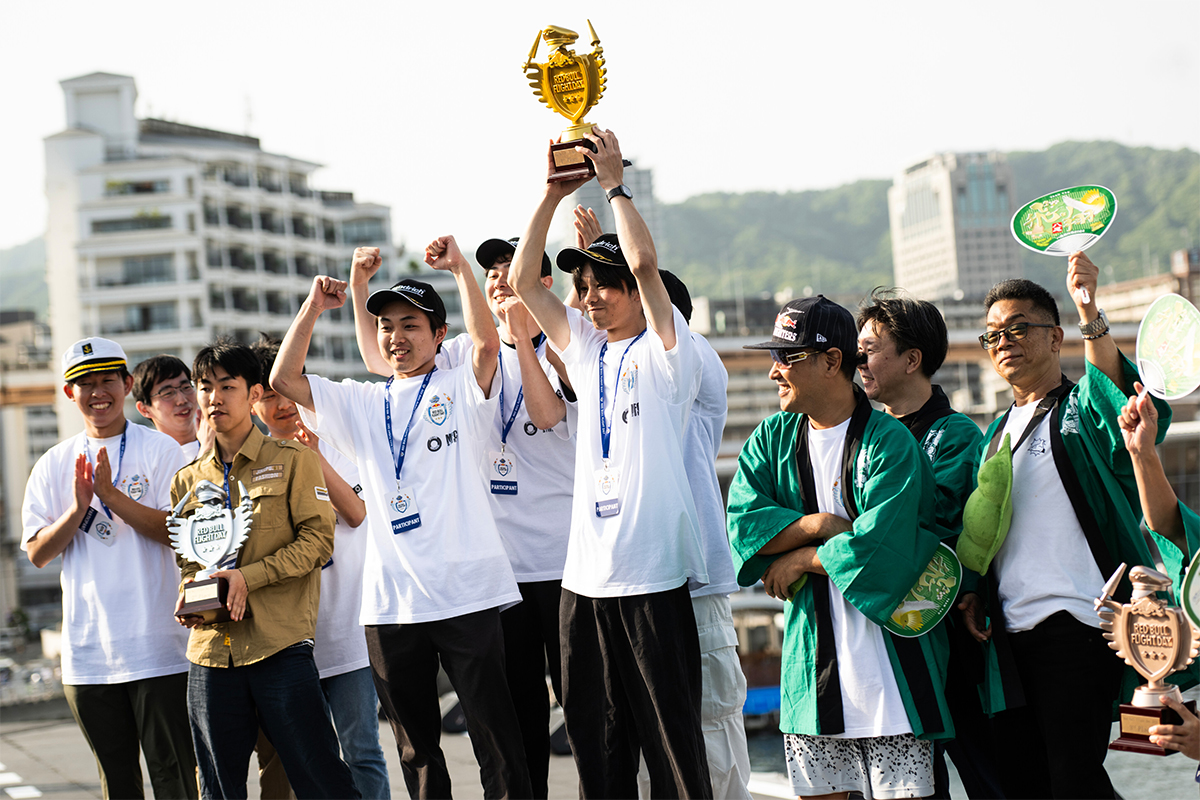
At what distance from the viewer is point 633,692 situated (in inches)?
141

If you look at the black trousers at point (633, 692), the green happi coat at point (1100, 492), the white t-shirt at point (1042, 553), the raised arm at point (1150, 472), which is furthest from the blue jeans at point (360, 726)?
the raised arm at point (1150, 472)

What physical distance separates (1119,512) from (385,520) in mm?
2567

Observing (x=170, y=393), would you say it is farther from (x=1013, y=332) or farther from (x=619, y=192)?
(x=1013, y=332)

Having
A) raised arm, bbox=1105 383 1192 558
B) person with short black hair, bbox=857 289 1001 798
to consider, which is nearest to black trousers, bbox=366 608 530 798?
person with short black hair, bbox=857 289 1001 798

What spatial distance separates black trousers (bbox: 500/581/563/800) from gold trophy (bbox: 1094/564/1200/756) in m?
2.01

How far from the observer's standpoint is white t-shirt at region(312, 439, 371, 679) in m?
4.56

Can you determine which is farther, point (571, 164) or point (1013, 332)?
point (571, 164)

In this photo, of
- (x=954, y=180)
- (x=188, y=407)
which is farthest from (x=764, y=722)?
(x=954, y=180)

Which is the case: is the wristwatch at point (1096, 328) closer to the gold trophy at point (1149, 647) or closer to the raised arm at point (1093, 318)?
the raised arm at point (1093, 318)

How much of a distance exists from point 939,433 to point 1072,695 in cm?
102

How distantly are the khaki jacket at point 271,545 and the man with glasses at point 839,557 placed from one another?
1.63 m

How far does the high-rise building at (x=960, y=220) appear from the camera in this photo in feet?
493

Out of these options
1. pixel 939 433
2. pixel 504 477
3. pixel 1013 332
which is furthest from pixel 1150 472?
pixel 504 477

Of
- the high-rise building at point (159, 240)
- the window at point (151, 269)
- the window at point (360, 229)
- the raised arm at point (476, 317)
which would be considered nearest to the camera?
the raised arm at point (476, 317)
